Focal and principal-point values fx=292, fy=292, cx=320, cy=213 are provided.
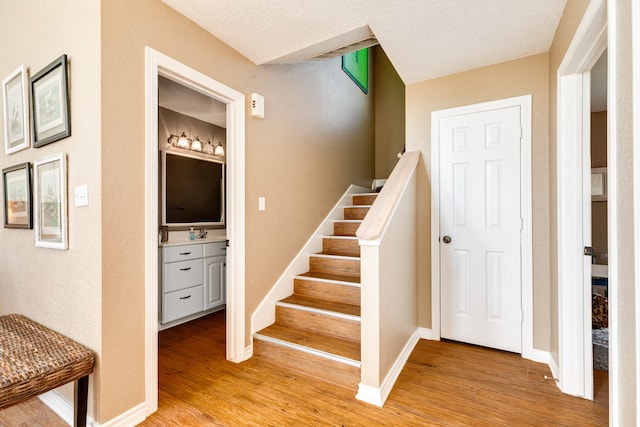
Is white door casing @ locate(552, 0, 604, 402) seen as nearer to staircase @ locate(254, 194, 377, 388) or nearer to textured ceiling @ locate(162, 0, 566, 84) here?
textured ceiling @ locate(162, 0, 566, 84)

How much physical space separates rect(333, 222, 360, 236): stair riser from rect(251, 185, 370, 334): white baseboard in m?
0.06

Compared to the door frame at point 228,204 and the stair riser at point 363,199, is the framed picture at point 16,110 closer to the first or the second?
the door frame at point 228,204

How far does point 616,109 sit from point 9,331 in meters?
3.09

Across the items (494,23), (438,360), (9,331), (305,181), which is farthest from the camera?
(305,181)

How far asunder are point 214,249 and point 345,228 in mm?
1523

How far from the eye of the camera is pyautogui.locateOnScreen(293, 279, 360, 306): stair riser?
8.10ft

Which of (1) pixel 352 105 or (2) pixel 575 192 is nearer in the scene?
(2) pixel 575 192

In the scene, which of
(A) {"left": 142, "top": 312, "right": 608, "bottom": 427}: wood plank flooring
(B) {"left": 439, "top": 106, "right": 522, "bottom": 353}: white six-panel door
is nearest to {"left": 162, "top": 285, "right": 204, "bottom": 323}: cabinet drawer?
(A) {"left": 142, "top": 312, "right": 608, "bottom": 427}: wood plank flooring

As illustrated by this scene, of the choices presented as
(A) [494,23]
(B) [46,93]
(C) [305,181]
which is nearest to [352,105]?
(C) [305,181]

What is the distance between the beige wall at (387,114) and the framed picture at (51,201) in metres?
4.02

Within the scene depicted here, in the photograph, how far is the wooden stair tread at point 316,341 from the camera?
2.02m

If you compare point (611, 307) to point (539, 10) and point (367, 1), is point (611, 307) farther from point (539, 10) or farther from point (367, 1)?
point (367, 1)

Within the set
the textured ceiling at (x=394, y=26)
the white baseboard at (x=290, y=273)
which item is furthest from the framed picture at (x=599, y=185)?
the white baseboard at (x=290, y=273)

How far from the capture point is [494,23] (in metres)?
1.94
